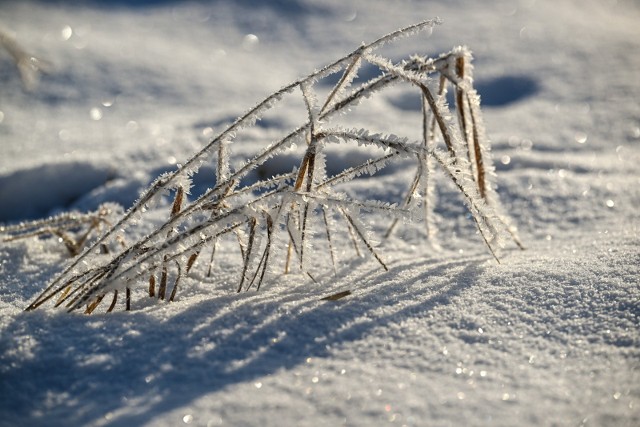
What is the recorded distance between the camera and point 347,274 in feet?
4.68

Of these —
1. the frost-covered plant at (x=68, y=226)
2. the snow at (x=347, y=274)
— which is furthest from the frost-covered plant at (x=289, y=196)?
the frost-covered plant at (x=68, y=226)

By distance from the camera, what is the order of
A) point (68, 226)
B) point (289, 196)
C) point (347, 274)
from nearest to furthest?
1. point (289, 196)
2. point (347, 274)
3. point (68, 226)

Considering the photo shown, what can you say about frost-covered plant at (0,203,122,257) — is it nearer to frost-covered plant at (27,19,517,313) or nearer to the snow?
the snow

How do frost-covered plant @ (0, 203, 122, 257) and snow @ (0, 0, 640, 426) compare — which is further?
frost-covered plant @ (0, 203, 122, 257)

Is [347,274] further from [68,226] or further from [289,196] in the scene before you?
[68,226]

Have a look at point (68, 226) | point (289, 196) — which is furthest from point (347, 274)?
point (68, 226)

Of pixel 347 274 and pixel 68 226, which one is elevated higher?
pixel 68 226

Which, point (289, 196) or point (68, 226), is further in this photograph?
point (68, 226)

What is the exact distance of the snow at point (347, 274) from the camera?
94cm

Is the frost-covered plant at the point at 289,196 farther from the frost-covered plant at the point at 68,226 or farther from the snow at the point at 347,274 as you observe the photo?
the frost-covered plant at the point at 68,226

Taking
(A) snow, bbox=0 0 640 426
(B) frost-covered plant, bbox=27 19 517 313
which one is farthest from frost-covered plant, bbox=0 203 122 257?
(B) frost-covered plant, bbox=27 19 517 313

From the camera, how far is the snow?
94 centimetres

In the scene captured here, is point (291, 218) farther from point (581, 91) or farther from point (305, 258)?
point (581, 91)

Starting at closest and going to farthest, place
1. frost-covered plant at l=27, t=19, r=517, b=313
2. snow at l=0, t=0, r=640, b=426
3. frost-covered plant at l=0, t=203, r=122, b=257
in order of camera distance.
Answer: snow at l=0, t=0, r=640, b=426 → frost-covered plant at l=27, t=19, r=517, b=313 → frost-covered plant at l=0, t=203, r=122, b=257
